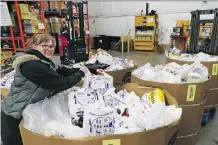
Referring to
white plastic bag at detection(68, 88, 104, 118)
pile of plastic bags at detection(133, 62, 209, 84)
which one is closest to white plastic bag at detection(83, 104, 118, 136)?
white plastic bag at detection(68, 88, 104, 118)

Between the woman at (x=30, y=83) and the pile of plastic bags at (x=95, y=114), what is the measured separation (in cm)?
9

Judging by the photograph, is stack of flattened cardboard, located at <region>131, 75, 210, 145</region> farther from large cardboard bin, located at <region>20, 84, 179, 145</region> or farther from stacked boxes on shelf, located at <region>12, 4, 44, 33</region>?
stacked boxes on shelf, located at <region>12, 4, 44, 33</region>

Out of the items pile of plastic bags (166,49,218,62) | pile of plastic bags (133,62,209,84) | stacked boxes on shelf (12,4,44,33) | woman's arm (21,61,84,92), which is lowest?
pile of plastic bags (133,62,209,84)

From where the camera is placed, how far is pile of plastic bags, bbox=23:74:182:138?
38.4 inches

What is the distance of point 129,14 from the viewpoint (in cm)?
907

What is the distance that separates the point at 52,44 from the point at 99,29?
9315mm

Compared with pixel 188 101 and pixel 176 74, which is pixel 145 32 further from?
pixel 188 101

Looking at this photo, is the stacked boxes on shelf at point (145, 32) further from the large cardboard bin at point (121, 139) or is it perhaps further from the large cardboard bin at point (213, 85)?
the large cardboard bin at point (121, 139)

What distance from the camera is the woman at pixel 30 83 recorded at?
1182 millimetres

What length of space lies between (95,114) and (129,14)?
8.66 m

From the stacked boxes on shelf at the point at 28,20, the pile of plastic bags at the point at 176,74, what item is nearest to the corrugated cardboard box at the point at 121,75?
the pile of plastic bags at the point at 176,74

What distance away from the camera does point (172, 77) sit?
172 cm

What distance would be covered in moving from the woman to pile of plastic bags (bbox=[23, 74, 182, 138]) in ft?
0.30

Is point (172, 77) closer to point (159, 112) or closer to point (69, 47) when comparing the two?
point (159, 112)
